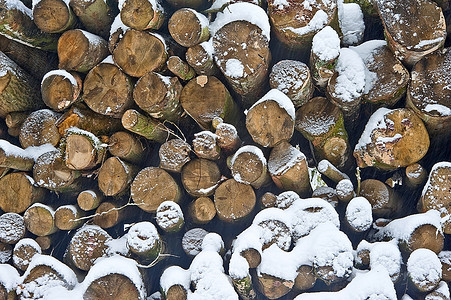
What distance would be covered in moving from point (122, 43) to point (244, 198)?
121 centimetres

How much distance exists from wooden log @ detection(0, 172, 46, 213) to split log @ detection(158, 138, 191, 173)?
0.94m

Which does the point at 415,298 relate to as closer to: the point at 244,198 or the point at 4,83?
the point at 244,198

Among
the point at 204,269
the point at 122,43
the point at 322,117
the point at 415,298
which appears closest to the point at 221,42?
the point at 122,43

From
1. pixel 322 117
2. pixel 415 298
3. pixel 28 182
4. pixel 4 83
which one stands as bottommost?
pixel 415 298

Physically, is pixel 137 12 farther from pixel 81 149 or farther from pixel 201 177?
pixel 201 177

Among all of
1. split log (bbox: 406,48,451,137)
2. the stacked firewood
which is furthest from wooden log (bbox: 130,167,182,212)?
split log (bbox: 406,48,451,137)

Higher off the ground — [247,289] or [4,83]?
[4,83]

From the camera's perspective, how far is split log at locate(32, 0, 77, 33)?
8.54ft

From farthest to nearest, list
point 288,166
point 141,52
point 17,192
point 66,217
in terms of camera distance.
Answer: point 17,192
point 66,217
point 141,52
point 288,166

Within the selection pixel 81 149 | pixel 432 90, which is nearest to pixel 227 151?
pixel 81 149

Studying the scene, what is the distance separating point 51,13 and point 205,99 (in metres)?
1.12

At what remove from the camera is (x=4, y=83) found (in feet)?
8.99

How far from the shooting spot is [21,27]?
107 inches

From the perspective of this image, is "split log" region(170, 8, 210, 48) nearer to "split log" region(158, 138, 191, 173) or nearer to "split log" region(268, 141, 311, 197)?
"split log" region(158, 138, 191, 173)
